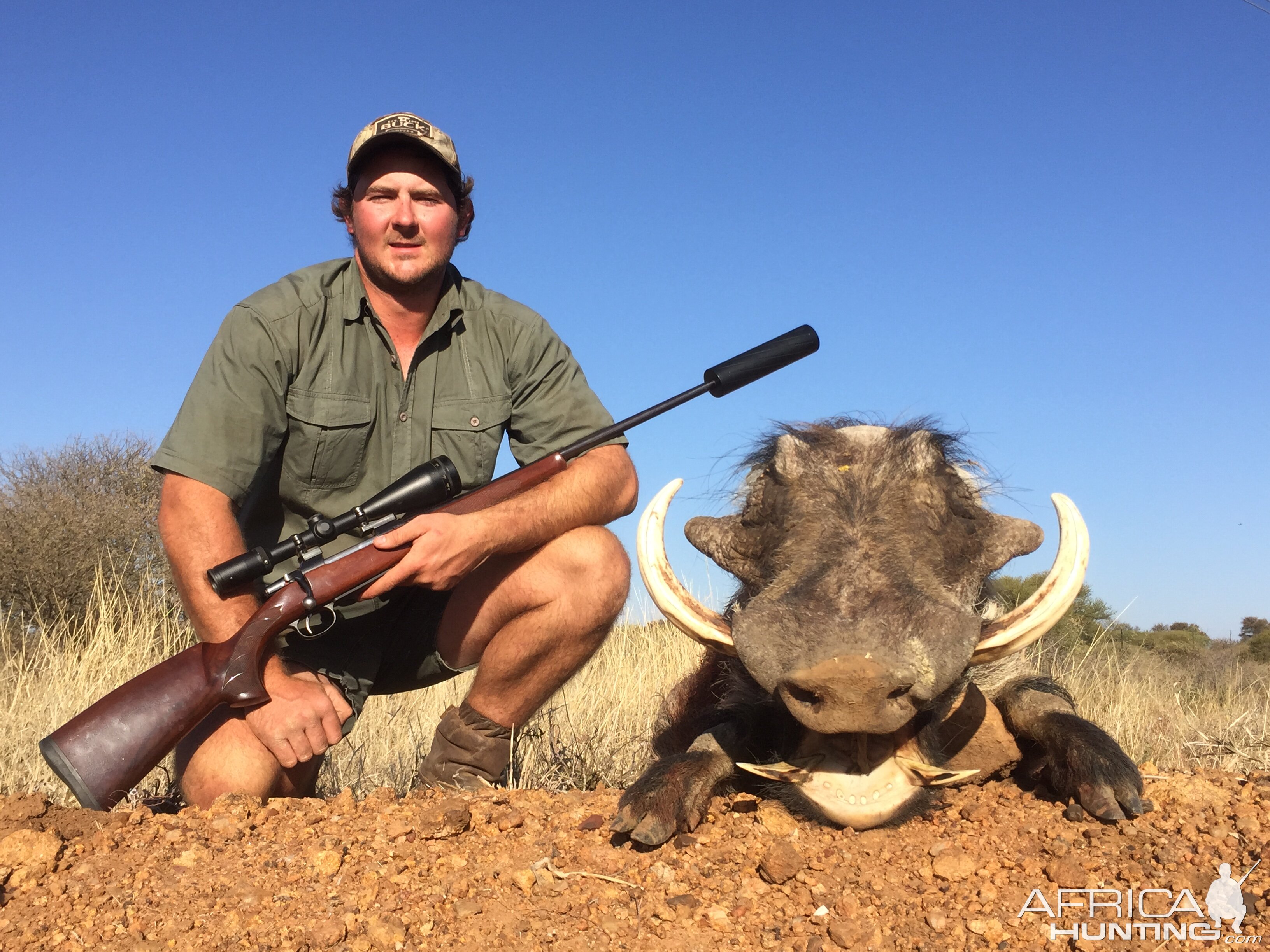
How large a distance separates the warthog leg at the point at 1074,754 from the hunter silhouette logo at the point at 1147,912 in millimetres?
330

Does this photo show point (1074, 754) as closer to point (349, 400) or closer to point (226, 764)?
point (226, 764)

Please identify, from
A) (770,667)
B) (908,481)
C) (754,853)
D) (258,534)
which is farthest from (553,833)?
(258,534)

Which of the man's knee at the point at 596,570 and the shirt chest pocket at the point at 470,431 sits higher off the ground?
the shirt chest pocket at the point at 470,431

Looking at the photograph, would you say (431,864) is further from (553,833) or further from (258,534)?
(258,534)

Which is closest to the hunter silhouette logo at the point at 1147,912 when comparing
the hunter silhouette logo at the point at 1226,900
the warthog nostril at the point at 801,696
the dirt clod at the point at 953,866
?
the hunter silhouette logo at the point at 1226,900

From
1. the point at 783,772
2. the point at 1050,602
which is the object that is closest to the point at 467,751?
the point at 783,772

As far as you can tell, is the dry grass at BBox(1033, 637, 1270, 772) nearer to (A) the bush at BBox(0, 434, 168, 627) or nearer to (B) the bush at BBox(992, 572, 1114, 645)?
(B) the bush at BBox(992, 572, 1114, 645)

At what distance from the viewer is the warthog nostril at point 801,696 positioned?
235 centimetres

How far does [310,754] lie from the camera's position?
11.4 feet

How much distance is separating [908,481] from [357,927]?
75.1 inches

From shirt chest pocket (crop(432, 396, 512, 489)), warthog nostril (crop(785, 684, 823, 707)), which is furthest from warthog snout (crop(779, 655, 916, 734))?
shirt chest pocket (crop(432, 396, 512, 489))

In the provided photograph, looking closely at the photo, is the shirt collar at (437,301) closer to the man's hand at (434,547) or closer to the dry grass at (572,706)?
the man's hand at (434,547)

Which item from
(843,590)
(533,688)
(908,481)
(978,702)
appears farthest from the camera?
(533,688)

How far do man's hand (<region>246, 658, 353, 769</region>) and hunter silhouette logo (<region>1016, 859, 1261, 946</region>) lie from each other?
2.29 metres
